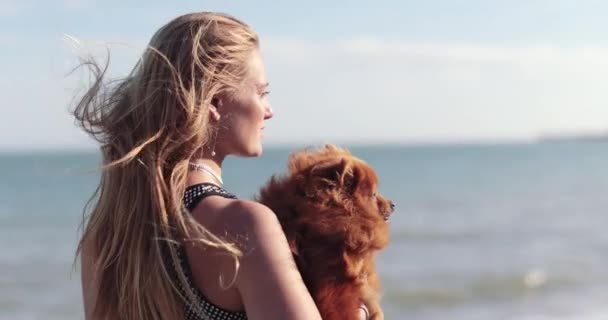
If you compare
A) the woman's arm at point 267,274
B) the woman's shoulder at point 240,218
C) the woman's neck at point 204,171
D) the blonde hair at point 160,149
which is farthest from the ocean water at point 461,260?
the woman's arm at point 267,274

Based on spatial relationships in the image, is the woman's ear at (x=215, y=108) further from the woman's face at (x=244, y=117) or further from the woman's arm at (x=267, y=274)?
the woman's arm at (x=267, y=274)

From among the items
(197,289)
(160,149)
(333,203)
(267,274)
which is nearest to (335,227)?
(333,203)

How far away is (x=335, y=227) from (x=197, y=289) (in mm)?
352

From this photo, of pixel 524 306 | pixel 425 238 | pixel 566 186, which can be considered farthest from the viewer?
pixel 566 186

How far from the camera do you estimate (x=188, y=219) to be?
2.03m

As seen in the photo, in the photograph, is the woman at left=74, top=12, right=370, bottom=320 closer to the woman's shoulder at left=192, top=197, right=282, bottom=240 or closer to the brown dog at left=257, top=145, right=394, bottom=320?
the woman's shoulder at left=192, top=197, right=282, bottom=240

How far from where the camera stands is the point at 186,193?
2105 millimetres

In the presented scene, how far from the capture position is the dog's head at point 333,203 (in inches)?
81.4

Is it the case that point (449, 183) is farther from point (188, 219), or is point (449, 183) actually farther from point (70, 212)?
point (188, 219)

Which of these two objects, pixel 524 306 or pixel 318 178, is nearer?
pixel 318 178

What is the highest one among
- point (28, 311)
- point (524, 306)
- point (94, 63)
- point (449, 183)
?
point (449, 183)

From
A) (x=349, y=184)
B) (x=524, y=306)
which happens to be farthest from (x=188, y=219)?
(x=524, y=306)

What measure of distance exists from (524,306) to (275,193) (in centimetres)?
1065

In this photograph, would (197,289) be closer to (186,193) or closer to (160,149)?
(186,193)
